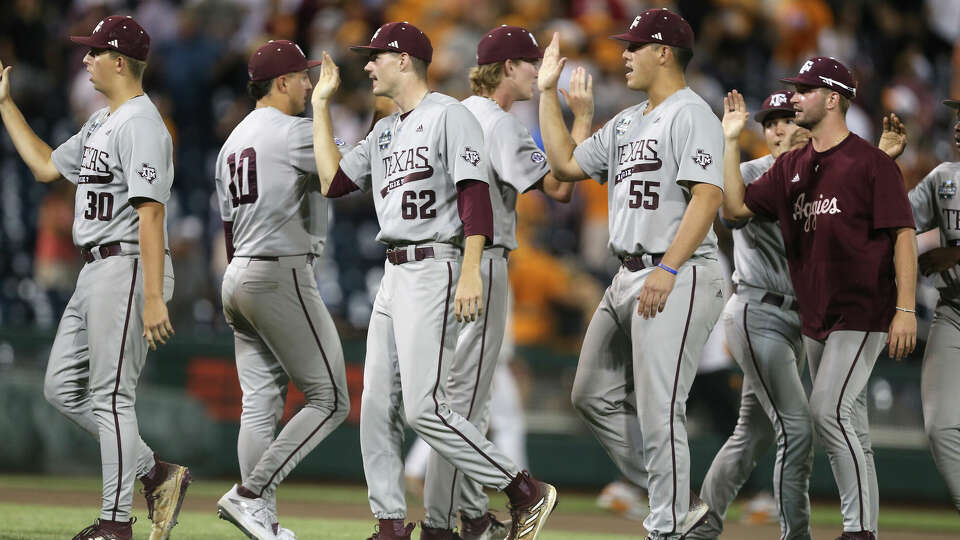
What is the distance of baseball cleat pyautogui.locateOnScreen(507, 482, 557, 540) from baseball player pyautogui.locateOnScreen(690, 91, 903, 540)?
99cm

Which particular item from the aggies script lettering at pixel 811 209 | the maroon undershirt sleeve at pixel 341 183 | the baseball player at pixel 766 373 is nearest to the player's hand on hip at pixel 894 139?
the baseball player at pixel 766 373

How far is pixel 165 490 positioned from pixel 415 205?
5.77 feet

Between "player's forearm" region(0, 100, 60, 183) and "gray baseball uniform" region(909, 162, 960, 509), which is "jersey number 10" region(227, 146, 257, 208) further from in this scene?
"gray baseball uniform" region(909, 162, 960, 509)

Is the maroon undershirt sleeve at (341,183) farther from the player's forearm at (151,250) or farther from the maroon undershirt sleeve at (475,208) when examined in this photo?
the player's forearm at (151,250)

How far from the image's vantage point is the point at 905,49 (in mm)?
13953

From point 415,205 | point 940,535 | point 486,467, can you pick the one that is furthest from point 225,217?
point 940,535

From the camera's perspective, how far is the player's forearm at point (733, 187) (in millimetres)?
5707

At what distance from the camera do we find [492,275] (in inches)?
229

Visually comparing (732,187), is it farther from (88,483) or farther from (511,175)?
(88,483)

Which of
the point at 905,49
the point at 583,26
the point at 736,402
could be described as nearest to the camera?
the point at 736,402

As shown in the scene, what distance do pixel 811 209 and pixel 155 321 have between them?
9.62ft

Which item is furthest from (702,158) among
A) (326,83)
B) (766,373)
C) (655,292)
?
(326,83)

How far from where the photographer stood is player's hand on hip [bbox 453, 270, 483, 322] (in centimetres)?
511

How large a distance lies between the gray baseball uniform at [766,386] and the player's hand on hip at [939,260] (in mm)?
635
